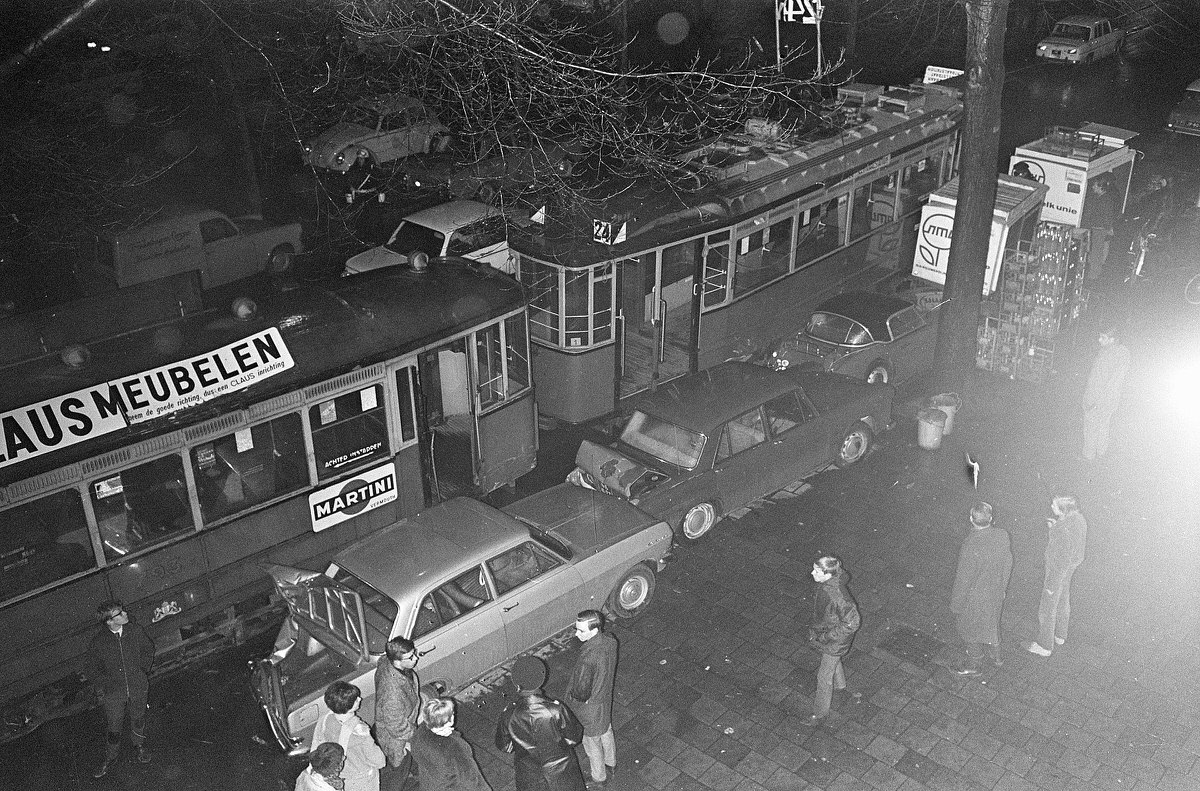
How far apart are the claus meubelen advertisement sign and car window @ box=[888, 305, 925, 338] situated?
8466 millimetres

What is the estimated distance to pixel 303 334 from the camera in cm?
998

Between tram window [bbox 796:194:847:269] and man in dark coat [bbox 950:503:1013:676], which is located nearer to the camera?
man in dark coat [bbox 950:503:1013:676]

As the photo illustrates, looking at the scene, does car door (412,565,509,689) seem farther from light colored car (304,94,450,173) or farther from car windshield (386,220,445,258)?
light colored car (304,94,450,173)

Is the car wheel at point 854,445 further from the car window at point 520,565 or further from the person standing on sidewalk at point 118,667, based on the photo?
the person standing on sidewalk at point 118,667

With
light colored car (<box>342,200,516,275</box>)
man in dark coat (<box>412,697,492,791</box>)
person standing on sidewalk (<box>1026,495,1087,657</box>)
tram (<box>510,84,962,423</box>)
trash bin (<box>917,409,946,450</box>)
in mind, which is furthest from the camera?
light colored car (<box>342,200,516,275</box>)

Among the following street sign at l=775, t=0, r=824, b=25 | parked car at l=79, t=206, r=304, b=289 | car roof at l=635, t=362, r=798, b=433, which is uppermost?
street sign at l=775, t=0, r=824, b=25

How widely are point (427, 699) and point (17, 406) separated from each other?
3890mm

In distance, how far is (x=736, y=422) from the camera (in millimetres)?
11875

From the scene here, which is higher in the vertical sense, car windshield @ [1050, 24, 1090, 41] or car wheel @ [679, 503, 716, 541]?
car windshield @ [1050, 24, 1090, 41]

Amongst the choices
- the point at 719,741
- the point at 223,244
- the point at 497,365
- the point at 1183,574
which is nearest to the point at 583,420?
the point at 497,365

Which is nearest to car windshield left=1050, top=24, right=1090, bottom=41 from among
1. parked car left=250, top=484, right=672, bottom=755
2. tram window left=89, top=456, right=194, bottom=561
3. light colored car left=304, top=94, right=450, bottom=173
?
light colored car left=304, top=94, right=450, bottom=173

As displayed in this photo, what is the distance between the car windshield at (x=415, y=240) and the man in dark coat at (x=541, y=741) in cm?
937

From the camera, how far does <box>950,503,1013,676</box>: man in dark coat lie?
351 inches

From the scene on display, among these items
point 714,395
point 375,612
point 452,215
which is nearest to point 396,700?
point 375,612
